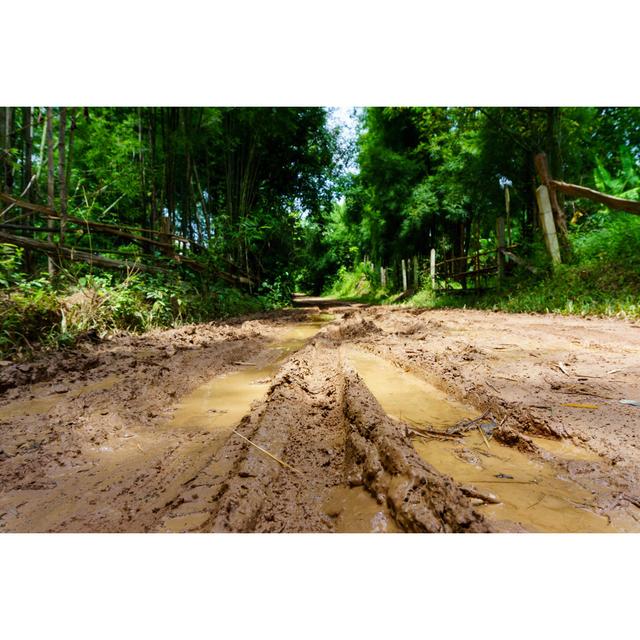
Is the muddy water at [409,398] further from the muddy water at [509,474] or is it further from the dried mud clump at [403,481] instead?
the dried mud clump at [403,481]

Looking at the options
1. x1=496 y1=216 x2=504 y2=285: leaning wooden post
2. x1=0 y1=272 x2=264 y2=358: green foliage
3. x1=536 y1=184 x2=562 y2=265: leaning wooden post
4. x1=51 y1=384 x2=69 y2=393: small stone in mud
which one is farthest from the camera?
x1=496 y1=216 x2=504 y2=285: leaning wooden post

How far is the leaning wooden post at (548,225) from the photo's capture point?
797cm

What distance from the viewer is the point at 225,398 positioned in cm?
280

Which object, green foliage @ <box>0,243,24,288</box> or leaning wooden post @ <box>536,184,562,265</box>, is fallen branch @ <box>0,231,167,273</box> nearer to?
green foliage @ <box>0,243,24,288</box>

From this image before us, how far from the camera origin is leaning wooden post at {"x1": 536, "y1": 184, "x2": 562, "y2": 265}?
26.1 feet

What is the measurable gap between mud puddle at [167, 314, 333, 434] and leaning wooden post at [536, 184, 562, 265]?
22.6 ft

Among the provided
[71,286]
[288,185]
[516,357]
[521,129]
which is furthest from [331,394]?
[288,185]

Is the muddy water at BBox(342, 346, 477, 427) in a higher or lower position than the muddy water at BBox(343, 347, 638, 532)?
higher

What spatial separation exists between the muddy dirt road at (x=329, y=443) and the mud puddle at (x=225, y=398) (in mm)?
17

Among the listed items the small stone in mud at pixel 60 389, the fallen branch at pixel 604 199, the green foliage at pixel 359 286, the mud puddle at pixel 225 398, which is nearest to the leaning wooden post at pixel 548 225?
the fallen branch at pixel 604 199

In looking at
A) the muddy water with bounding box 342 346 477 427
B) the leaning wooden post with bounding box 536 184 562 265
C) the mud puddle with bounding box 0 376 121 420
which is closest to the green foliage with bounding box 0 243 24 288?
the mud puddle with bounding box 0 376 121 420

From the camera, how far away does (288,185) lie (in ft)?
44.5

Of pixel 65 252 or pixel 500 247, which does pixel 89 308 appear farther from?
pixel 500 247
